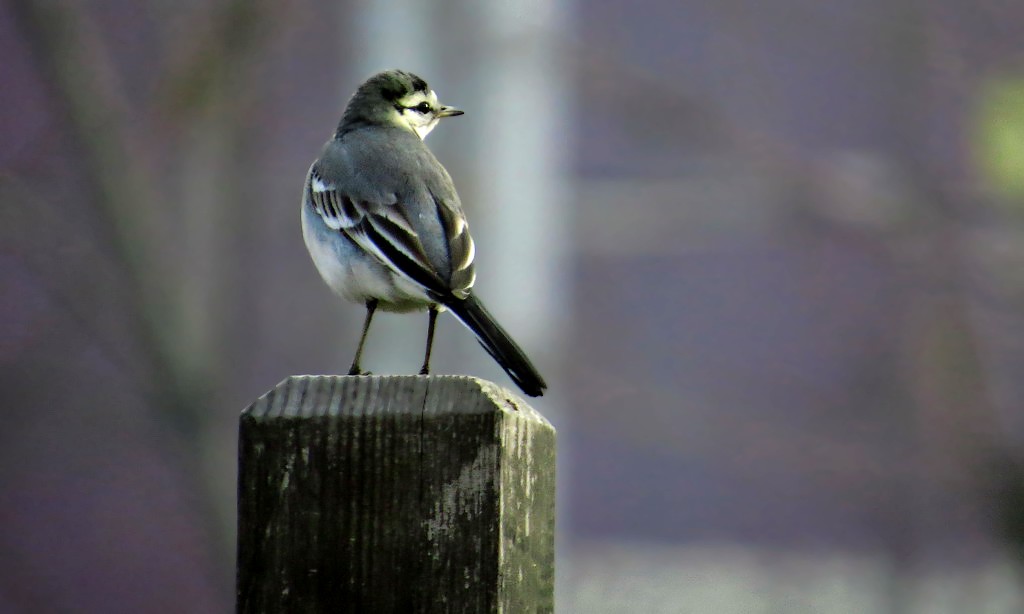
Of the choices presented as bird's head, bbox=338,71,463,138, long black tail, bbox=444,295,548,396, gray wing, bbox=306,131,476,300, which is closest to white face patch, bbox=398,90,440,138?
bird's head, bbox=338,71,463,138

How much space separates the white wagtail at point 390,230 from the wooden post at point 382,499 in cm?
76

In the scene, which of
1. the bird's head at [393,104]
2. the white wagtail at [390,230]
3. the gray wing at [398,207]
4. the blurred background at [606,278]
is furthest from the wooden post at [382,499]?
the blurred background at [606,278]

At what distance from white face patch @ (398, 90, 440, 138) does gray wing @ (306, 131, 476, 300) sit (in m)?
0.40

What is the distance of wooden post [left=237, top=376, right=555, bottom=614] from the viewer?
182 centimetres

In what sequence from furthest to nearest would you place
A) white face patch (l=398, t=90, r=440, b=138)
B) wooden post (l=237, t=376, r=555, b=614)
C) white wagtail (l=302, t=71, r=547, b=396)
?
white face patch (l=398, t=90, r=440, b=138)
white wagtail (l=302, t=71, r=547, b=396)
wooden post (l=237, t=376, r=555, b=614)

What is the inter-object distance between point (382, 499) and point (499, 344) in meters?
0.79

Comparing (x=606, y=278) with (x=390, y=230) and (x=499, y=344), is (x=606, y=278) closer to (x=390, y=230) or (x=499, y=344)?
(x=390, y=230)

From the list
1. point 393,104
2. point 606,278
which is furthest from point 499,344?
point 606,278

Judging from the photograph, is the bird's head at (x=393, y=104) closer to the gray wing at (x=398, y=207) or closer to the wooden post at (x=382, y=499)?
the gray wing at (x=398, y=207)

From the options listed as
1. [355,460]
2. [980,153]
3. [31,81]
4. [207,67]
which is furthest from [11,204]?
[355,460]

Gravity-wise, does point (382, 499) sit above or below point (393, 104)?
below

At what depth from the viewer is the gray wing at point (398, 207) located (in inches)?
119

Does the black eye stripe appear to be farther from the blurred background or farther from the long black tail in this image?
the blurred background

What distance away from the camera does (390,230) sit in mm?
3227
